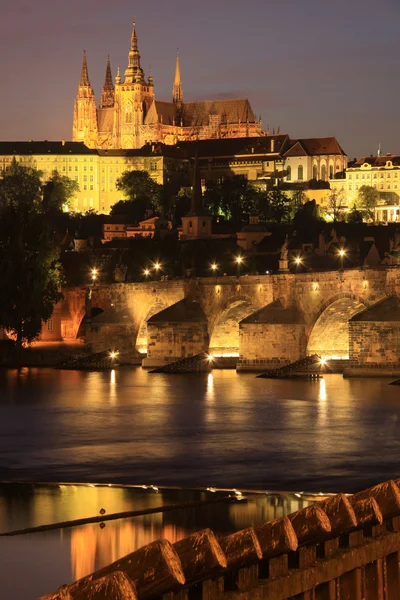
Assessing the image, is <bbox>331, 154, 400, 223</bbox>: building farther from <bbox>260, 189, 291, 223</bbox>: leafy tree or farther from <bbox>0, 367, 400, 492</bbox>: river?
<bbox>0, 367, 400, 492</bbox>: river

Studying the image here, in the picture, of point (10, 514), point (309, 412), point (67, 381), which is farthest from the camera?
point (67, 381)

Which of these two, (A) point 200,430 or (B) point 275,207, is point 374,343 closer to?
(A) point 200,430

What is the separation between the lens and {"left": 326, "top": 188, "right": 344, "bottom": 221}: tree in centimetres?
17800

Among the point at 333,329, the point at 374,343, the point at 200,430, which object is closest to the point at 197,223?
the point at 333,329

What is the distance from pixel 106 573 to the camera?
12320mm

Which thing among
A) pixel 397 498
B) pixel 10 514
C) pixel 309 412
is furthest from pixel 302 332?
pixel 397 498

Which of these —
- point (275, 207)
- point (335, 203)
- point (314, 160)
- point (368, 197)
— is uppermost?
point (314, 160)

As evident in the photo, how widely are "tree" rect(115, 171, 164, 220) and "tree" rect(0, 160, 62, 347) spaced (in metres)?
92.5

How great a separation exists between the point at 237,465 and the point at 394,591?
21.8 m

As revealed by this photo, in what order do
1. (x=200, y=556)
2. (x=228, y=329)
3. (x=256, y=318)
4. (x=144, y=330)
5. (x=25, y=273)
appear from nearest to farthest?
1. (x=200, y=556)
2. (x=256, y=318)
3. (x=25, y=273)
4. (x=228, y=329)
5. (x=144, y=330)

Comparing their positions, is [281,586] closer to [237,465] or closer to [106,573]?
[106,573]

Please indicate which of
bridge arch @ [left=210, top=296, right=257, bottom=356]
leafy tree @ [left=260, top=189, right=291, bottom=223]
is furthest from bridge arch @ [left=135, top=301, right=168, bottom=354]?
leafy tree @ [left=260, top=189, right=291, bottom=223]

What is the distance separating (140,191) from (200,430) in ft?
448

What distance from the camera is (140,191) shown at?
596 ft
